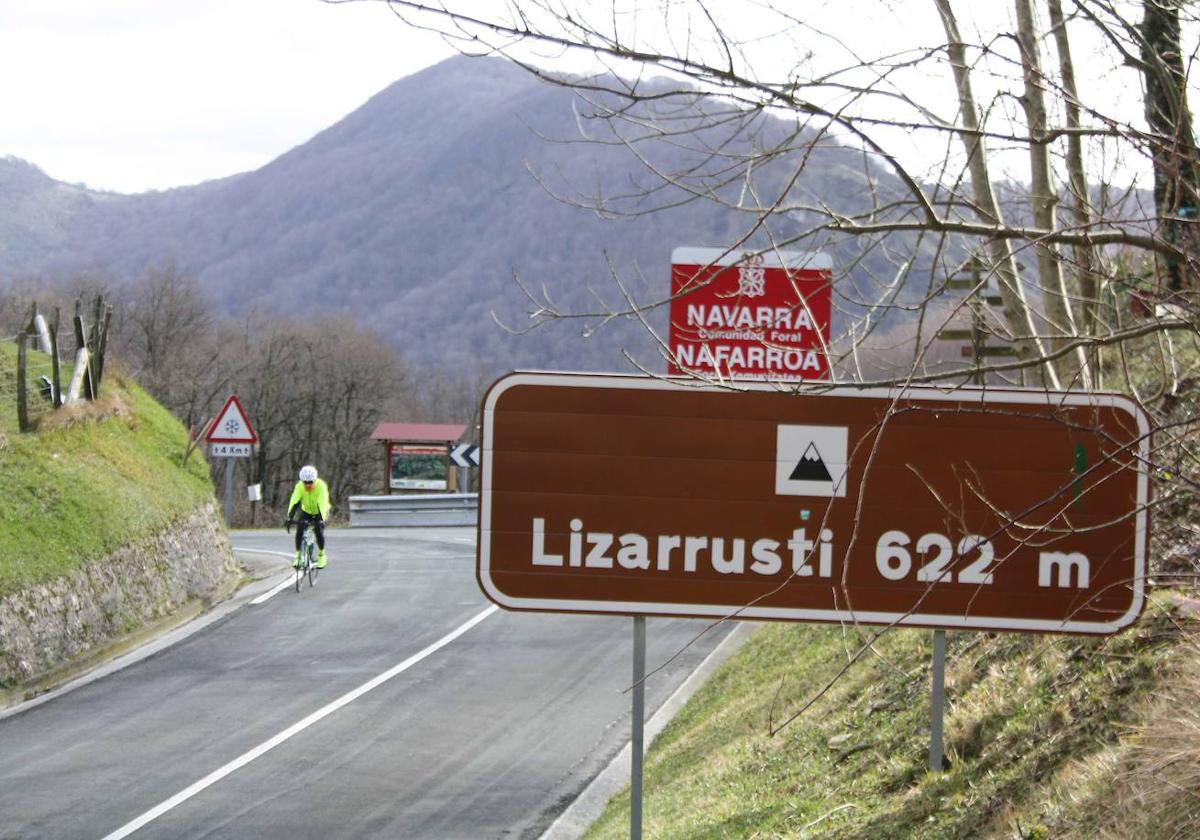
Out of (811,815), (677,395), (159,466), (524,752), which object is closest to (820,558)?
(677,395)

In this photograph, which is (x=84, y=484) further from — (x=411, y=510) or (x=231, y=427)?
(x=411, y=510)

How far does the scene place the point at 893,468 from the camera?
230 inches

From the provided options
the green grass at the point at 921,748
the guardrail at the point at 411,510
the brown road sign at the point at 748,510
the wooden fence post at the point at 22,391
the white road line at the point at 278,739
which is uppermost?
the wooden fence post at the point at 22,391

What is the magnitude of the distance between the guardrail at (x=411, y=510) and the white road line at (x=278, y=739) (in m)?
17.2

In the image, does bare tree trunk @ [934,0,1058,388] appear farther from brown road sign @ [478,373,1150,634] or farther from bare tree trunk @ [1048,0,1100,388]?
brown road sign @ [478,373,1150,634]

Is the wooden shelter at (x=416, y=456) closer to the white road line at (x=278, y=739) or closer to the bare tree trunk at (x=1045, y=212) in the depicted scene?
the white road line at (x=278, y=739)

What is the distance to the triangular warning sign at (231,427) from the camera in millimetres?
27359

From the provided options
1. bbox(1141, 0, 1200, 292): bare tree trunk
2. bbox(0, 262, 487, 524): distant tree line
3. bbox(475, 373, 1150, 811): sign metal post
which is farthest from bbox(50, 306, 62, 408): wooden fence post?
bbox(0, 262, 487, 524): distant tree line

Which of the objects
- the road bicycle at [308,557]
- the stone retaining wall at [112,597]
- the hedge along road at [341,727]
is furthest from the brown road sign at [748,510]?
the road bicycle at [308,557]

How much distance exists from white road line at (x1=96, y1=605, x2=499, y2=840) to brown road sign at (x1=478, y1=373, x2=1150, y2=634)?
18.6 feet

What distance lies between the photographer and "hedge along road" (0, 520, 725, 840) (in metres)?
10.6

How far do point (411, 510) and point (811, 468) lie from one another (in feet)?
104

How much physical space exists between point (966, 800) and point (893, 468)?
5.17 feet

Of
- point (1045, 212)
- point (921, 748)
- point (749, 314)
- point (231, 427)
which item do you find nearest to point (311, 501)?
point (231, 427)
